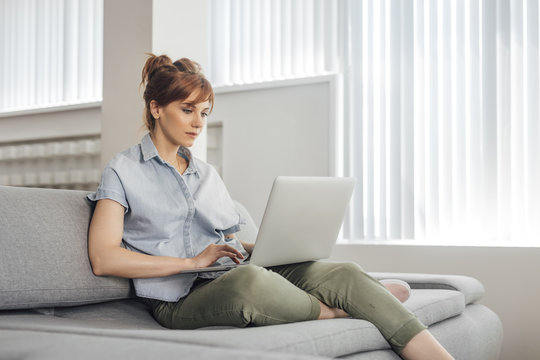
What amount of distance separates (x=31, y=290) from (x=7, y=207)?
221mm

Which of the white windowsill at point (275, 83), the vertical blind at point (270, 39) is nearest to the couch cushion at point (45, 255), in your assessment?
the white windowsill at point (275, 83)

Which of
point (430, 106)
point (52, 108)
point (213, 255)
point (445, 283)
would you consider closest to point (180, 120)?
point (213, 255)

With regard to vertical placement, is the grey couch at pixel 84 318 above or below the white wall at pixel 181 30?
below

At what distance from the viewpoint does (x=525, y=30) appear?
3.26 meters

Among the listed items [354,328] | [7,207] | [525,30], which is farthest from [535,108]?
[7,207]

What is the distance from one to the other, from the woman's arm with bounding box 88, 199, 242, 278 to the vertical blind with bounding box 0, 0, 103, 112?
2.95 metres

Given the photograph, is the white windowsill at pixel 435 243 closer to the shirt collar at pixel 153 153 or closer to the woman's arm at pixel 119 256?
the shirt collar at pixel 153 153

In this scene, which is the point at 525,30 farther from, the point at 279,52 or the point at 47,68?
the point at 47,68

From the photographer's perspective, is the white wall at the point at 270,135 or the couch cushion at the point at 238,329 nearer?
the couch cushion at the point at 238,329

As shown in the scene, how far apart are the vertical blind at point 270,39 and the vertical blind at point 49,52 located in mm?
986

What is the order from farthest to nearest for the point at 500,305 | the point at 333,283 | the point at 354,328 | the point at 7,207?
the point at 500,305, the point at 333,283, the point at 7,207, the point at 354,328

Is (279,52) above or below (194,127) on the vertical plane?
above

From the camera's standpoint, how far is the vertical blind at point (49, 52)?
4.60 meters

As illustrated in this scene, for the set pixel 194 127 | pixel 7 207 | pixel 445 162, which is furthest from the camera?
pixel 445 162
